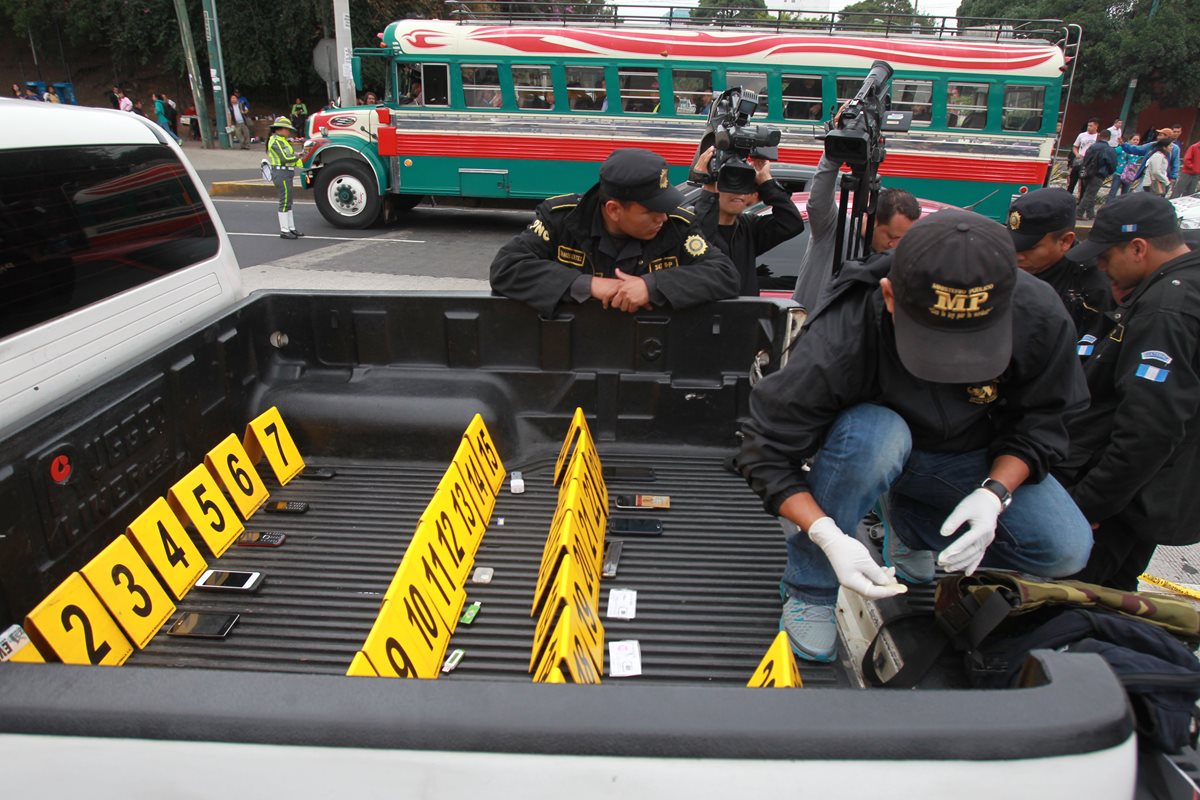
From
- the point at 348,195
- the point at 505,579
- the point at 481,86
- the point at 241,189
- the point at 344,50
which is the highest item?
the point at 344,50

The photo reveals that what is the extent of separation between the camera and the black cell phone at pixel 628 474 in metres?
3.20

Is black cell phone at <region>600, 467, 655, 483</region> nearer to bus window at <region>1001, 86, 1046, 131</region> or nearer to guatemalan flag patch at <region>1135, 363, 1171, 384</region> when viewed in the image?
guatemalan flag patch at <region>1135, 363, 1171, 384</region>

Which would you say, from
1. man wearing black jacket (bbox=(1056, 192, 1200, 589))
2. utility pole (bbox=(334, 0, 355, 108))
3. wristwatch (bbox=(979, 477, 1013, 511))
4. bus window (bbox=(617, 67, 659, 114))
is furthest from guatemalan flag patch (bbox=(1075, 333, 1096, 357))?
utility pole (bbox=(334, 0, 355, 108))

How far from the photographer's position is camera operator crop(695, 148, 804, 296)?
4.17 m

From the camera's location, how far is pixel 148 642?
2.21 m

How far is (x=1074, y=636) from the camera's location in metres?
1.56

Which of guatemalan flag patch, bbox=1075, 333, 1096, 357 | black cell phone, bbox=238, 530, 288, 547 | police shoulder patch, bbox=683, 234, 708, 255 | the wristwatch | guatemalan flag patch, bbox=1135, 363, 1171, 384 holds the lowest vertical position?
black cell phone, bbox=238, 530, 288, 547

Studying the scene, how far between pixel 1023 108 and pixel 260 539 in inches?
499

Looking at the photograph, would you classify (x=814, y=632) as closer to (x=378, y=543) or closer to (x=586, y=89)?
(x=378, y=543)

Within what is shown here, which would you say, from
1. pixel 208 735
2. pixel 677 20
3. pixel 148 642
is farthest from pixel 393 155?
pixel 208 735

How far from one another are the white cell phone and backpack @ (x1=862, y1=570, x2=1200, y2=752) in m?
1.93

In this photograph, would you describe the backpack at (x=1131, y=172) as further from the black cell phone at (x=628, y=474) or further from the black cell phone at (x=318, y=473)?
the black cell phone at (x=318, y=473)

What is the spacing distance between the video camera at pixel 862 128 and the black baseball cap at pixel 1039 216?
0.66 meters

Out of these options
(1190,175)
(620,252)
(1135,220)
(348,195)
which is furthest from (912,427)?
(1190,175)
